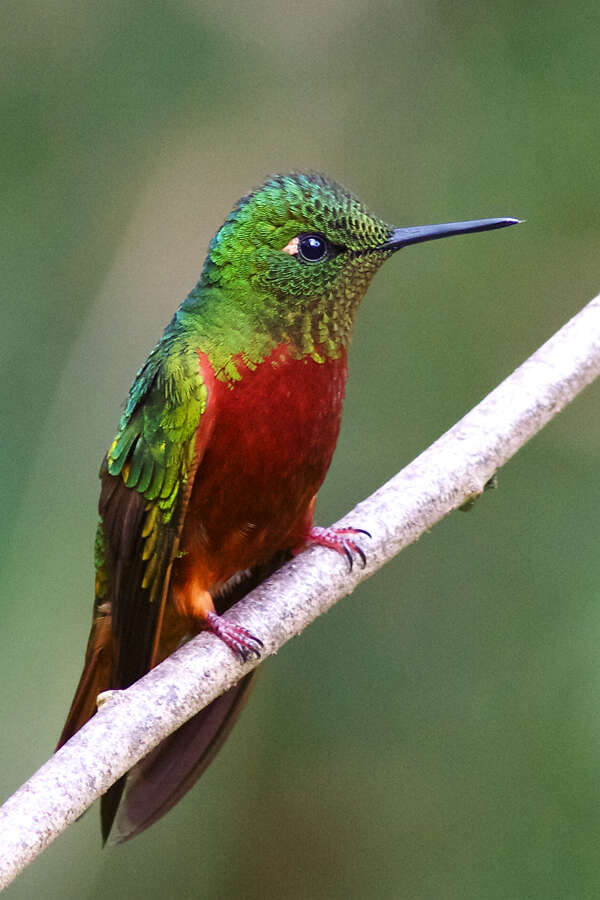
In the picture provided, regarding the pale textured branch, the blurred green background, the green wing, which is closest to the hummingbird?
the green wing

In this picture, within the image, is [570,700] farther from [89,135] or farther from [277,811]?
[89,135]

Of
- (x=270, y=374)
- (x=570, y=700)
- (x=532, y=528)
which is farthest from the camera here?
(x=532, y=528)

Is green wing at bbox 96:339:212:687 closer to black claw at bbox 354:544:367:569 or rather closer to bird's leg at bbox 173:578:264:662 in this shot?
bird's leg at bbox 173:578:264:662

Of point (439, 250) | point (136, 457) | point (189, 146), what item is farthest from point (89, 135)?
point (136, 457)

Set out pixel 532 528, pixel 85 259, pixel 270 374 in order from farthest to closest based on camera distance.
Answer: pixel 85 259, pixel 532 528, pixel 270 374

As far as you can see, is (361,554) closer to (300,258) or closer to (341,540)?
(341,540)

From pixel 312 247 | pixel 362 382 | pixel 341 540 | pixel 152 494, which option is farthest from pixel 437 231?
pixel 362 382
